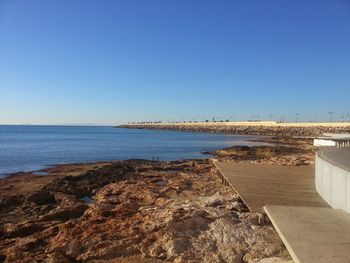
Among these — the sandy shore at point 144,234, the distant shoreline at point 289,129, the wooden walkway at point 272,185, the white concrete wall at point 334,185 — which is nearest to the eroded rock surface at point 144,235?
the sandy shore at point 144,234

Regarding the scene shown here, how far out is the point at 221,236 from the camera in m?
6.32

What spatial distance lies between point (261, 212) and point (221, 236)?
3.66 ft

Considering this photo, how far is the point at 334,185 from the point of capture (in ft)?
22.3

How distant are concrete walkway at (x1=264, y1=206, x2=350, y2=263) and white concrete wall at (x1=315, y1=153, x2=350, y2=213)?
0.24m

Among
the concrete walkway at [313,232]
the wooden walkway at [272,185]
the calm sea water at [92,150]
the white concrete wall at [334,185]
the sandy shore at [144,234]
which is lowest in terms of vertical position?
the calm sea water at [92,150]

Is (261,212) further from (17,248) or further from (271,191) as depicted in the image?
(17,248)

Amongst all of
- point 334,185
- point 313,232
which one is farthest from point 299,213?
point 313,232

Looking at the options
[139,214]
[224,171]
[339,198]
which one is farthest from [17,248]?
[224,171]

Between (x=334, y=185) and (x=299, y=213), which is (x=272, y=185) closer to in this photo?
(x=334, y=185)

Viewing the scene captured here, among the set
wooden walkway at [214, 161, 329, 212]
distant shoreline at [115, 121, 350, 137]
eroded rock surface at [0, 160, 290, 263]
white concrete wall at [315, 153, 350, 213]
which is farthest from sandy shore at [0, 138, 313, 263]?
distant shoreline at [115, 121, 350, 137]

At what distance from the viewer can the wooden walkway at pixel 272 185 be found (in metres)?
7.82

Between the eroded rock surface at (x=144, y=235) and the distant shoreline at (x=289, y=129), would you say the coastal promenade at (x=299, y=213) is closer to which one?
the eroded rock surface at (x=144, y=235)

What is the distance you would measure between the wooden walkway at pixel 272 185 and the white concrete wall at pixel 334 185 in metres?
0.24

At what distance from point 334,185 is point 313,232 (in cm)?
185
